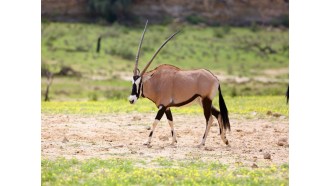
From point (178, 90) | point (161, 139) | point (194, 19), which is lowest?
point (161, 139)

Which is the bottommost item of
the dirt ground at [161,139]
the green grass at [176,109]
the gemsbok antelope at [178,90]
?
the dirt ground at [161,139]

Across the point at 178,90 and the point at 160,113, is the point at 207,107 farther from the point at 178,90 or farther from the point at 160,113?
the point at 160,113

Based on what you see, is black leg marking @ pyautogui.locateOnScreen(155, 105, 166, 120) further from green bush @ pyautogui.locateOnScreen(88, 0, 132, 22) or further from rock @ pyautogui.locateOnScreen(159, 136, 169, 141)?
green bush @ pyautogui.locateOnScreen(88, 0, 132, 22)

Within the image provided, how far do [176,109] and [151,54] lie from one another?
35.4 inches

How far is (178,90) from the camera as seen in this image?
1123cm

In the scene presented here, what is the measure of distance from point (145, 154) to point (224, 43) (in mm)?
3952

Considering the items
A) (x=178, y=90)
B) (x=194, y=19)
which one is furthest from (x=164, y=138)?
(x=194, y=19)

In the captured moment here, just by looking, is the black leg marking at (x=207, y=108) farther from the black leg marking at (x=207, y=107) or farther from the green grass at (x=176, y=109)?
the green grass at (x=176, y=109)

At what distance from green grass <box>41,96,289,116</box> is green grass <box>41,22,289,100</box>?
18.1 inches

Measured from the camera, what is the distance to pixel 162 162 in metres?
10.4

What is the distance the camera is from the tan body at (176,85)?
11164mm

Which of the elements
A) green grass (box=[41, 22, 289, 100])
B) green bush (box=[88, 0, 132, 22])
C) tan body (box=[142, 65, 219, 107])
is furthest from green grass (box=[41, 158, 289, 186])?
green bush (box=[88, 0, 132, 22])

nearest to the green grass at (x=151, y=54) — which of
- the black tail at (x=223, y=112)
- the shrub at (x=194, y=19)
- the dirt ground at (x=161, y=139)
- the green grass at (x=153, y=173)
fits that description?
the shrub at (x=194, y=19)
